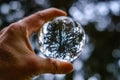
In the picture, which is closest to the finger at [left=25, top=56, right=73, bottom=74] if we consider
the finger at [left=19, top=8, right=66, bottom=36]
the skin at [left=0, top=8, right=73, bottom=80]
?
the skin at [left=0, top=8, right=73, bottom=80]

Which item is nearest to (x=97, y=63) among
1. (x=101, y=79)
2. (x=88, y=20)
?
(x=101, y=79)

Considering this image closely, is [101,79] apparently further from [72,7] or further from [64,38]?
[64,38]

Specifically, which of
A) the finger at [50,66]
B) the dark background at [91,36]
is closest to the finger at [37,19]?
the finger at [50,66]

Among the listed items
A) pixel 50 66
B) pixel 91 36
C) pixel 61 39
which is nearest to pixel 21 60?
pixel 50 66

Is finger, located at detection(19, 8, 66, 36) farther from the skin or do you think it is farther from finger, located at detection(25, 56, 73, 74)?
finger, located at detection(25, 56, 73, 74)

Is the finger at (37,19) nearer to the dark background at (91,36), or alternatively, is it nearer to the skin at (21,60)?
the skin at (21,60)

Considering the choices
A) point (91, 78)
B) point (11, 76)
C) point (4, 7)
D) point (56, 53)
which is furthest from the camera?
point (4, 7)

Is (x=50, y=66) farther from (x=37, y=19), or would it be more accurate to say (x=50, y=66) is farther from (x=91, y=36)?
(x=91, y=36)
